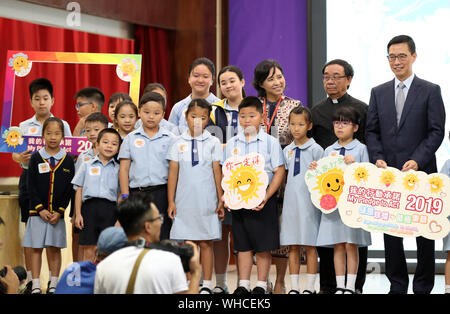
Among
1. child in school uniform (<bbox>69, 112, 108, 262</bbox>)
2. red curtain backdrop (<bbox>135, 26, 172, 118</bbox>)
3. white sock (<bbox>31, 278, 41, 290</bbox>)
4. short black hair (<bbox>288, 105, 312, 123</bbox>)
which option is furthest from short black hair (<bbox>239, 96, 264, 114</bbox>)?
red curtain backdrop (<bbox>135, 26, 172, 118</bbox>)

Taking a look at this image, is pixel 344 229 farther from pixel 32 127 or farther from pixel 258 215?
pixel 32 127

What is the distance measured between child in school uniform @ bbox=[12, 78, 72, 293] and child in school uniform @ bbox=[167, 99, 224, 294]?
48.7 inches

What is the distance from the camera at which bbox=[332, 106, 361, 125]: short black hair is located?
4195 mm

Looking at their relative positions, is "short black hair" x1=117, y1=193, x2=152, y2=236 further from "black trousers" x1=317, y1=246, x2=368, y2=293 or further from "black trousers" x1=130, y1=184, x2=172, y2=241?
"black trousers" x1=317, y1=246, x2=368, y2=293

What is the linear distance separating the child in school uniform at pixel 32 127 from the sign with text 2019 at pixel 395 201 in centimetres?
235

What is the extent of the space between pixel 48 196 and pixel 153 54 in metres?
3.01

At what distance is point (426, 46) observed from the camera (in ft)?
21.1

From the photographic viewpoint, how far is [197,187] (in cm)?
423

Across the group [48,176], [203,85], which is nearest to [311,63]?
[203,85]

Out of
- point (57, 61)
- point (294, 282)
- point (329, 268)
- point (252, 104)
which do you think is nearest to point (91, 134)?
point (57, 61)

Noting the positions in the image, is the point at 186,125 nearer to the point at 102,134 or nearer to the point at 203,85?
the point at 203,85

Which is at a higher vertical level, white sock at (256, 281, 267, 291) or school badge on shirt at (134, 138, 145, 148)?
school badge on shirt at (134, 138, 145, 148)

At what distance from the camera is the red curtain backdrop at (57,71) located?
5.88m

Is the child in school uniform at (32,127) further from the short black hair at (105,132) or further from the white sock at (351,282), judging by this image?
the white sock at (351,282)
